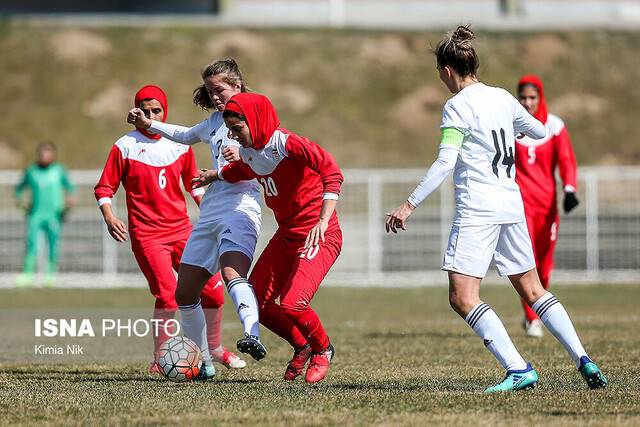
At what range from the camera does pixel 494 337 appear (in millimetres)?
6938

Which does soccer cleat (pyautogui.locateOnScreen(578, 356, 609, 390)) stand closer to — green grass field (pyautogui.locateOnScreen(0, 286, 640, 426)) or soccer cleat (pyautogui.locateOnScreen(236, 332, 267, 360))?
green grass field (pyautogui.locateOnScreen(0, 286, 640, 426))

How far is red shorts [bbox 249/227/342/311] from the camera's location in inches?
289

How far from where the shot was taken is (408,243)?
850 inches

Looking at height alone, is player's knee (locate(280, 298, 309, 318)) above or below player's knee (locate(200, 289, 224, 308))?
above

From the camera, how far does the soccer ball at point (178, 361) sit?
25.8ft

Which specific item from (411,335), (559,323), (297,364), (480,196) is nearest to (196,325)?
(297,364)

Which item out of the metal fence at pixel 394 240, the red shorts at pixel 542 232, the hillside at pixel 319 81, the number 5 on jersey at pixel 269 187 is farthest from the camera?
the hillside at pixel 319 81

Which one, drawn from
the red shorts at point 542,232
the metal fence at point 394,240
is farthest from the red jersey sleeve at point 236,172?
the metal fence at point 394,240

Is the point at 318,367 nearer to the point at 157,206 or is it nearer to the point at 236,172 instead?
the point at 236,172

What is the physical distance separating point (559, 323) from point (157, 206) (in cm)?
320

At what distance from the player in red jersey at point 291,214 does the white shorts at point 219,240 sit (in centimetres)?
16

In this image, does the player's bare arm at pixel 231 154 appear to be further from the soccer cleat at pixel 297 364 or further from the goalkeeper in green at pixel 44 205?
the goalkeeper in green at pixel 44 205

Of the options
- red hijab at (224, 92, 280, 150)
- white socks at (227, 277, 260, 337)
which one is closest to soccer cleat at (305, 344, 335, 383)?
white socks at (227, 277, 260, 337)

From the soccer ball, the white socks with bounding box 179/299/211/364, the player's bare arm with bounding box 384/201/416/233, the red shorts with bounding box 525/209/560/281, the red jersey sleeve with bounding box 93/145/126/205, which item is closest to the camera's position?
the player's bare arm with bounding box 384/201/416/233
